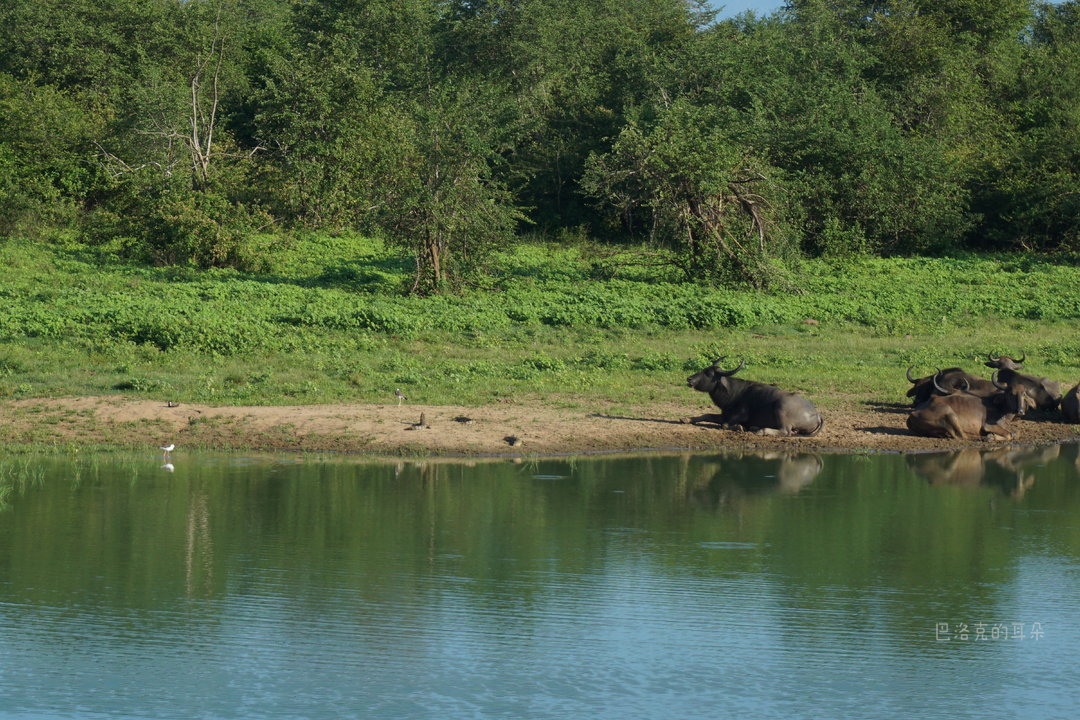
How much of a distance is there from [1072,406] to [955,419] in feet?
6.59

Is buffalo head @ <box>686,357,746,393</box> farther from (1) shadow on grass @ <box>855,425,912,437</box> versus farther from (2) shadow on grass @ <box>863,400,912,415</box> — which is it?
(2) shadow on grass @ <box>863,400,912,415</box>

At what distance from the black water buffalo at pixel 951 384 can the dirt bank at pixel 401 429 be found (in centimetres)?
79

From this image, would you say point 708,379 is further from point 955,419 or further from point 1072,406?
point 1072,406

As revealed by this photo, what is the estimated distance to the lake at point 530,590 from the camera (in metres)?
7.02

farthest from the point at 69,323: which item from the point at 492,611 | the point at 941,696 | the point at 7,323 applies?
the point at 941,696

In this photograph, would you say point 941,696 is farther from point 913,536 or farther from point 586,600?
point 913,536

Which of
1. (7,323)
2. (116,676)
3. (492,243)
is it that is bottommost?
(116,676)

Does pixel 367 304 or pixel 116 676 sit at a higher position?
pixel 367 304

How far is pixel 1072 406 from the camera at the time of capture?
1587cm

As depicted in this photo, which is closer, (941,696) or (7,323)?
(941,696)

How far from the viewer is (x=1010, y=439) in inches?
598

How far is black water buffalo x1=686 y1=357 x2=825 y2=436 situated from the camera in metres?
14.5

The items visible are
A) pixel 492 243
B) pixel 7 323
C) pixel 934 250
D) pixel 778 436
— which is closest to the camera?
pixel 778 436

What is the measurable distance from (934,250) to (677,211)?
8.49 metres
